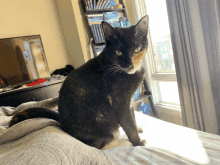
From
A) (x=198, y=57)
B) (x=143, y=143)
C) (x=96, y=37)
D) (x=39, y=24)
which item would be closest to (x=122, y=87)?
(x=143, y=143)

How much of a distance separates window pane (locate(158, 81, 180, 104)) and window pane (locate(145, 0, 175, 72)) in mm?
221

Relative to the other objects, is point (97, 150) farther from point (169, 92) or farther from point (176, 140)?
point (169, 92)

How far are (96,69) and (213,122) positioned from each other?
125 centimetres

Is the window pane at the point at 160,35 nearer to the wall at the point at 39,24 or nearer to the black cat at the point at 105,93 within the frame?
the black cat at the point at 105,93

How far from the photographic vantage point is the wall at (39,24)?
225cm

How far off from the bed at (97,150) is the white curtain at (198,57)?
762 millimetres

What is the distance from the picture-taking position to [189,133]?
0.74m

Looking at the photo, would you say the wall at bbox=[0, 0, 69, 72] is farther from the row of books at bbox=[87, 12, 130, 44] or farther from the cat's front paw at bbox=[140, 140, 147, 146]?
the cat's front paw at bbox=[140, 140, 147, 146]

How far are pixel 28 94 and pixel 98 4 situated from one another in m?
1.59

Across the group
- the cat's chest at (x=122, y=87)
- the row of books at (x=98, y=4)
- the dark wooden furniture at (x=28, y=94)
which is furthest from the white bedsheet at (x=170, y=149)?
the row of books at (x=98, y=4)

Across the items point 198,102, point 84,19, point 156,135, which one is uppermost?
point 84,19

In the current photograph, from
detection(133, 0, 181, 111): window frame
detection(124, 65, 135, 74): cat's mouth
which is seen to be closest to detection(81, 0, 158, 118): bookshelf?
detection(133, 0, 181, 111): window frame

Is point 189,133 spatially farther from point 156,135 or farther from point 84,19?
point 84,19

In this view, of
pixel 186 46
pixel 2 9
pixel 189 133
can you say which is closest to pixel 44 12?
pixel 2 9
